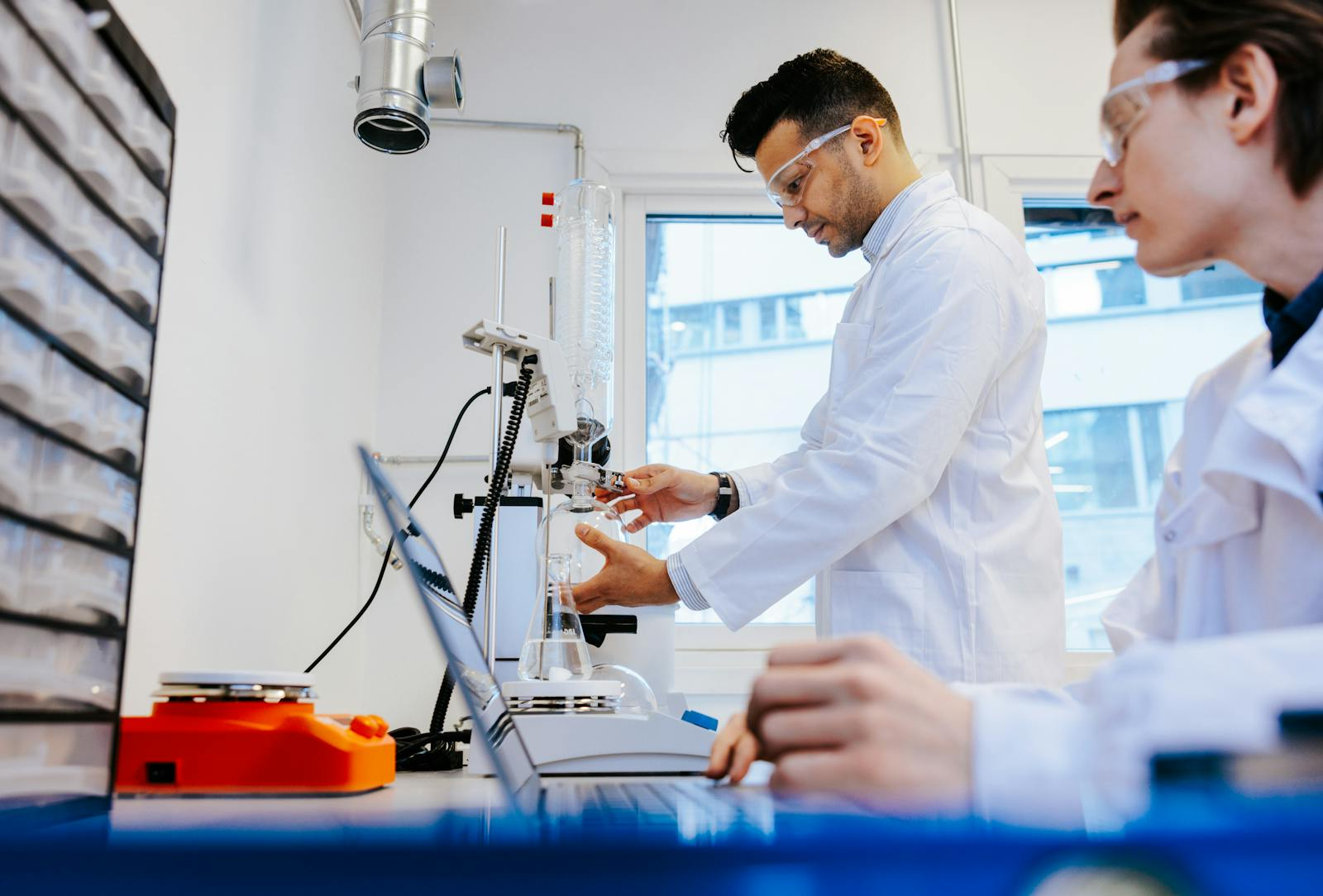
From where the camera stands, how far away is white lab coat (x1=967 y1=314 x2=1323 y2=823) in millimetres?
405

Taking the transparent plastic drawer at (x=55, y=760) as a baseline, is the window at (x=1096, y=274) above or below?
above

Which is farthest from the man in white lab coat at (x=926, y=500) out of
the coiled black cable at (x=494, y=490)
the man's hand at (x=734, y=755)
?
the man's hand at (x=734, y=755)

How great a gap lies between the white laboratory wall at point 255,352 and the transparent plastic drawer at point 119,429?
56cm

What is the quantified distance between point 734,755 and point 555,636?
0.74 meters

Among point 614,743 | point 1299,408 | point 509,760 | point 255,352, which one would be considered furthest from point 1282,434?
point 255,352

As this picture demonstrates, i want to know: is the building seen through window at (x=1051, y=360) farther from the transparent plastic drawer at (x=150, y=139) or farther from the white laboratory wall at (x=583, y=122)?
the transparent plastic drawer at (x=150, y=139)

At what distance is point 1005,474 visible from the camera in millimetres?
1575

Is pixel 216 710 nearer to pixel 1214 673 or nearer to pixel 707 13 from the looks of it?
pixel 1214 673

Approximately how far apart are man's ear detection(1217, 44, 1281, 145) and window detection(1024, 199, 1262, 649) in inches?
86.1

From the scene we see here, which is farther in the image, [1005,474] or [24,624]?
[1005,474]

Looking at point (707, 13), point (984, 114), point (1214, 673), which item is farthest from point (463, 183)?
point (1214, 673)

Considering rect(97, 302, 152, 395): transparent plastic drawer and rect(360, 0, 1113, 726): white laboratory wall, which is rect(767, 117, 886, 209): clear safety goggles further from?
rect(97, 302, 152, 395): transparent plastic drawer

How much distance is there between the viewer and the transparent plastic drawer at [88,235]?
65 centimetres

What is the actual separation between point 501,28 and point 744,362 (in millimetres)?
1215
